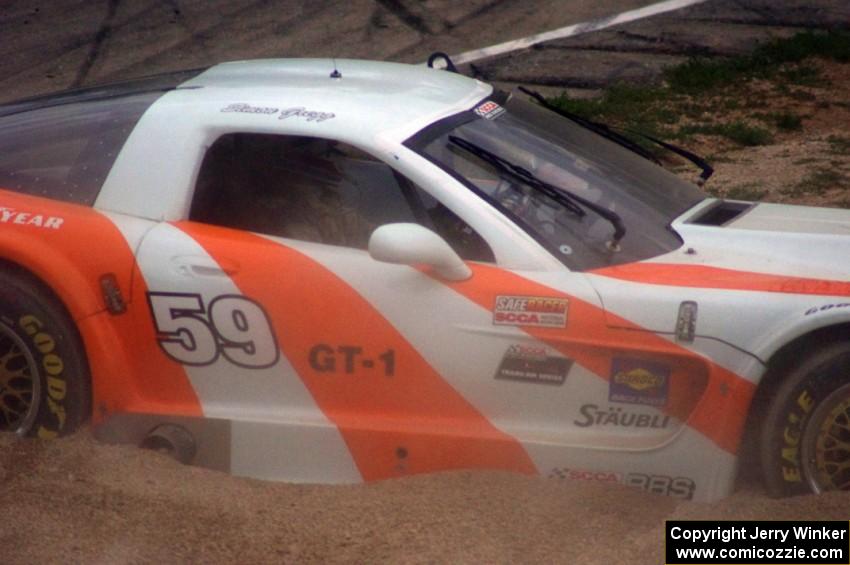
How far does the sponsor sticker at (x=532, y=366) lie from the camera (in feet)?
13.6

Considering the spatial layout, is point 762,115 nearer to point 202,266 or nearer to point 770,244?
point 770,244

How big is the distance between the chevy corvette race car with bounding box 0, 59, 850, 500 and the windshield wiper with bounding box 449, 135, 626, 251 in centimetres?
1

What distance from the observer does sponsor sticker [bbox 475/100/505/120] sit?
191 inches

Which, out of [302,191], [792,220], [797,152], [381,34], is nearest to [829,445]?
[792,220]

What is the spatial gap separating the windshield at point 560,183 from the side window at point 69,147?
3.74ft

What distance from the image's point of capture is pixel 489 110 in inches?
194

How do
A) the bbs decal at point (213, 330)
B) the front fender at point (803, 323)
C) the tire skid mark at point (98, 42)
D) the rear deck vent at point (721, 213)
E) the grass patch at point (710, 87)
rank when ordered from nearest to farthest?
the front fender at point (803, 323) → the bbs decal at point (213, 330) → the rear deck vent at point (721, 213) → the grass patch at point (710, 87) → the tire skid mark at point (98, 42)

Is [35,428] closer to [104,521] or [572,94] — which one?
[104,521]

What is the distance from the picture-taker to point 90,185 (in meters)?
4.64

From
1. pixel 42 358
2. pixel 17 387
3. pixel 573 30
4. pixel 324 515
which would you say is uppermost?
pixel 573 30

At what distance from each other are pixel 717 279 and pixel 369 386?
1199 millimetres

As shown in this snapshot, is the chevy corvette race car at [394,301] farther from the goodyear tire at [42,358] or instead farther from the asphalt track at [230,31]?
the asphalt track at [230,31]

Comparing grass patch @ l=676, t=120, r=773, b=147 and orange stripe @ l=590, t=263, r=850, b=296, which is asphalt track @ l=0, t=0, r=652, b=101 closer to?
grass patch @ l=676, t=120, r=773, b=147

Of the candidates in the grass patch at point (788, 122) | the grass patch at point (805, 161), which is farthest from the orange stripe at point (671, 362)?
the grass patch at point (788, 122)
